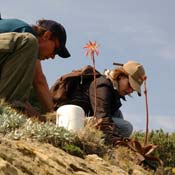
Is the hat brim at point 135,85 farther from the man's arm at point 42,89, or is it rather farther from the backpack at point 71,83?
the man's arm at point 42,89

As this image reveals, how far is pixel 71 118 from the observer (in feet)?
24.3

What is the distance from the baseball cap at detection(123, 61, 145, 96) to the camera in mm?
8383

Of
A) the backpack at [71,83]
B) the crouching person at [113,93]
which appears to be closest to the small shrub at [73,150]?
the crouching person at [113,93]

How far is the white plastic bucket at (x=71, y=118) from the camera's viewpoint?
24.2 feet

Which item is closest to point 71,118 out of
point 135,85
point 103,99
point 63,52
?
point 103,99

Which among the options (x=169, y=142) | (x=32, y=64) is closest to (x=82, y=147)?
(x=32, y=64)

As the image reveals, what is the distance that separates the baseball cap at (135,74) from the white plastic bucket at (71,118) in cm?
112

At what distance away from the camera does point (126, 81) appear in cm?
841

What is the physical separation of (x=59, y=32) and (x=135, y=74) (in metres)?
1.13

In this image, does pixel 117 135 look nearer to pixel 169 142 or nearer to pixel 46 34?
pixel 46 34

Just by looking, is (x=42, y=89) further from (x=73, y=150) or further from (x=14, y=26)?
(x=73, y=150)

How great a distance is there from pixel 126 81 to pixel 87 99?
0.55 meters

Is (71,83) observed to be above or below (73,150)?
above

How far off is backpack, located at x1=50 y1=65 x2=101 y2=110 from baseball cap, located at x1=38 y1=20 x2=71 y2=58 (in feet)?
0.94
